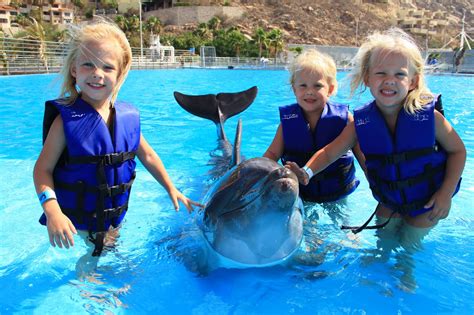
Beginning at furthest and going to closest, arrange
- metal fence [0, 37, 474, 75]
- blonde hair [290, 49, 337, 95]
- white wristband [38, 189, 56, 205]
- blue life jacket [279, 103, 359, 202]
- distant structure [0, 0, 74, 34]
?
1. distant structure [0, 0, 74, 34]
2. metal fence [0, 37, 474, 75]
3. blue life jacket [279, 103, 359, 202]
4. blonde hair [290, 49, 337, 95]
5. white wristband [38, 189, 56, 205]

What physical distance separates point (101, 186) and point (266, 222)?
1.16m

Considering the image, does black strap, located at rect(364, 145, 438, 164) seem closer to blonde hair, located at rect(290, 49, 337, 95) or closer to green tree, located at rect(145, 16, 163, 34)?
blonde hair, located at rect(290, 49, 337, 95)

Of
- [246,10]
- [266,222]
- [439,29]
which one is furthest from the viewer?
[439,29]

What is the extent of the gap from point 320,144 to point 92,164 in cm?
196

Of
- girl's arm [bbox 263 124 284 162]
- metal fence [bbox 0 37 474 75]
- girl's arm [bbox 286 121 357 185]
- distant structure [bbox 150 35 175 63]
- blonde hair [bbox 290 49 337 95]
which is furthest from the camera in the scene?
distant structure [bbox 150 35 175 63]

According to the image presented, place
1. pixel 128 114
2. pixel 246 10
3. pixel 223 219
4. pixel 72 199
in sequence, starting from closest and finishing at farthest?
1. pixel 223 219
2. pixel 72 199
3. pixel 128 114
4. pixel 246 10

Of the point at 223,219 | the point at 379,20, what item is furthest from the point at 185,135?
the point at 379,20

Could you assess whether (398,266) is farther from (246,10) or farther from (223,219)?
A: (246,10)

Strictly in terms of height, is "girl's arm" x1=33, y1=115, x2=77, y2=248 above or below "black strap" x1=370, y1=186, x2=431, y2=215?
above

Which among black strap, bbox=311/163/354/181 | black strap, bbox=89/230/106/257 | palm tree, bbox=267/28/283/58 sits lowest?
black strap, bbox=89/230/106/257

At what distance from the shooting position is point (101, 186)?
284cm

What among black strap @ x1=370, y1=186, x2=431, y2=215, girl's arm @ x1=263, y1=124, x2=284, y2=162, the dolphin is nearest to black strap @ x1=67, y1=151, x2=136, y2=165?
the dolphin

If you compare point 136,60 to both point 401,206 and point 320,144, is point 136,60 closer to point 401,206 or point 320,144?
point 320,144

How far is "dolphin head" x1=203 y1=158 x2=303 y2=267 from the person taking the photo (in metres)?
2.30
